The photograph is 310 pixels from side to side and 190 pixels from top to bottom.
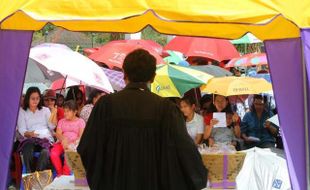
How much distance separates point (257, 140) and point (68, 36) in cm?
1850

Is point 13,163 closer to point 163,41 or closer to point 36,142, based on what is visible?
point 36,142

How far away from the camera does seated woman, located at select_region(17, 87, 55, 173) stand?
7184 mm

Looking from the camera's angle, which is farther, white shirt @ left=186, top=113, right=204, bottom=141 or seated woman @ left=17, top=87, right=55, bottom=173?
seated woman @ left=17, top=87, right=55, bottom=173

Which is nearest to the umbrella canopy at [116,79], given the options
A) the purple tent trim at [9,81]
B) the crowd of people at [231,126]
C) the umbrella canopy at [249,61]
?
the crowd of people at [231,126]

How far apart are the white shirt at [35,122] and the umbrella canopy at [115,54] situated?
7.15 feet

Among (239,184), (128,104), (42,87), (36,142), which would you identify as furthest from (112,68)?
(128,104)

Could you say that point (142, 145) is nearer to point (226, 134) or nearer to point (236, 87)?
point (226, 134)

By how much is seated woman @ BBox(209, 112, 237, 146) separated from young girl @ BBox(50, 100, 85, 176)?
1953 mm

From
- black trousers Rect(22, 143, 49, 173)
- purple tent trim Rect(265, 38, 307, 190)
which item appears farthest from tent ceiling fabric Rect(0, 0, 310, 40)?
black trousers Rect(22, 143, 49, 173)

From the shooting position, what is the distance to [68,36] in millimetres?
24734

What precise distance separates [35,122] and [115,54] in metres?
2.71

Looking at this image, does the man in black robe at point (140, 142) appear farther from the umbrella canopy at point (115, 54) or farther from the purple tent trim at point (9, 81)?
the umbrella canopy at point (115, 54)

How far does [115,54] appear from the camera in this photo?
31.6 ft

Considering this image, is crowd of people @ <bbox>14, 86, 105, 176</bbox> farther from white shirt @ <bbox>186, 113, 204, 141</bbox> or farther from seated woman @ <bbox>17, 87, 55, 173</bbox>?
white shirt @ <bbox>186, 113, 204, 141</bbox>
